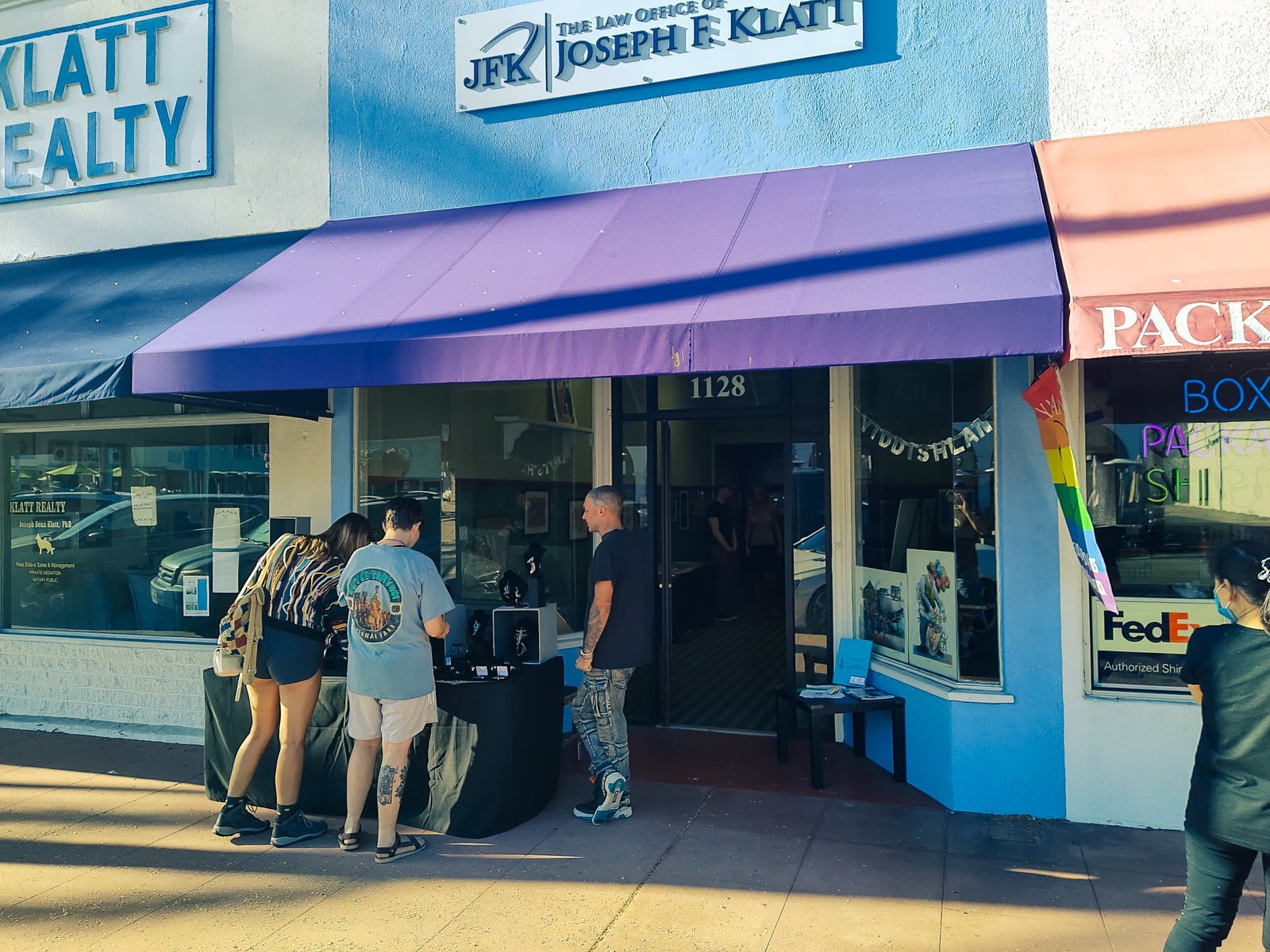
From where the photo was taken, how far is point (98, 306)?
21.3 ft

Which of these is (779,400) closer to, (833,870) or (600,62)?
(600,62)

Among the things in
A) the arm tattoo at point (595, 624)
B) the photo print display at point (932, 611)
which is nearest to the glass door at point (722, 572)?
the photo print display at point (932, 611)

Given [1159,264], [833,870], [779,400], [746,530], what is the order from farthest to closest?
[746,530]
[779,400]
[833,870]
[1159,264]

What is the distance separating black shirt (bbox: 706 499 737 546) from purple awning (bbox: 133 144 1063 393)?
367cm

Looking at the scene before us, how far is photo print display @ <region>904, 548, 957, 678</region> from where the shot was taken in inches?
219

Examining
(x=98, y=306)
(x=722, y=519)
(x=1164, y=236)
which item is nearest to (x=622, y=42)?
(x=1164, y=236)

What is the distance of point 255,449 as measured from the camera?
7.05 meters

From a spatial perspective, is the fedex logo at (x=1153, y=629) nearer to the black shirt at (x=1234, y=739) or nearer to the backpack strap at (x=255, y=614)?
the black shirt at (x=1234, y=739)

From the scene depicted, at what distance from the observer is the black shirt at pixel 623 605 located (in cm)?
507

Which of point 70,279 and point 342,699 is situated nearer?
point 342,699

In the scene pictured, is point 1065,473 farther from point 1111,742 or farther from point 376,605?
point 376,605

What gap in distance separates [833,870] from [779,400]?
3076 millimetres

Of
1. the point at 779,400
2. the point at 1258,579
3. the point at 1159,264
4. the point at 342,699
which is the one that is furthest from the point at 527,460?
the point at 1258,579

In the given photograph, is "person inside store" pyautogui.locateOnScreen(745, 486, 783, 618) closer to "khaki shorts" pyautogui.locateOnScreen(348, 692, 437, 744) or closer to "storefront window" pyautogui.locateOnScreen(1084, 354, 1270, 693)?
"storefront window" pyautogui.locateOnScreen(1084, 354, 1270, 693)
